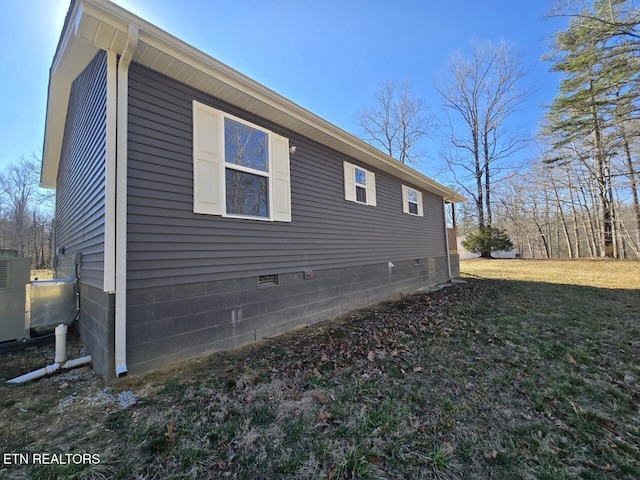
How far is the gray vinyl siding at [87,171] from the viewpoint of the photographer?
3359 mm

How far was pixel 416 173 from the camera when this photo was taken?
8.78 m

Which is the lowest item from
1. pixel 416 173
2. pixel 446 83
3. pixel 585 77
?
pixel 416 173

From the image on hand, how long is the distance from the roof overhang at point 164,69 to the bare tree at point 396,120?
16.3 metres

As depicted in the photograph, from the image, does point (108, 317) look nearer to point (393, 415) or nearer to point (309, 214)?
point (393, 415)

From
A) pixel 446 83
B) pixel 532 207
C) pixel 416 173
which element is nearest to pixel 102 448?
pixel 416 173

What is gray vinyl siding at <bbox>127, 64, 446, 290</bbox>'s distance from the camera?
3.22 meters

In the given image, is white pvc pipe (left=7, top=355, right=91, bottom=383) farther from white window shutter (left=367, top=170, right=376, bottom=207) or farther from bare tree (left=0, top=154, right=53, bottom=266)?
bare tree (left=0, top=154, right=53, bottom=266)

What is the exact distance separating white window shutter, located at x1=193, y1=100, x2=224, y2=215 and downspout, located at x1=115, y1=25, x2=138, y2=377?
2.59 ft

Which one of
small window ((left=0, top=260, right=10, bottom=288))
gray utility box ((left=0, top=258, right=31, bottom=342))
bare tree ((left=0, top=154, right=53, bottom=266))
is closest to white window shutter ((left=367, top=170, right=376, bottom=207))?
gray utility box ((left=0, top=258, right=31, bottom=342))

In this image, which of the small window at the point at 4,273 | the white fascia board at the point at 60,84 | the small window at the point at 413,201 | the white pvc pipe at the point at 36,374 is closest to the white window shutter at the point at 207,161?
the white fascia board at the point at 60,84

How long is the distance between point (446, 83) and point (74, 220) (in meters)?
24.4

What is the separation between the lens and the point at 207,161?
12.6 feet

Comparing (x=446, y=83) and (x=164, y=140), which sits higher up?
(x=446, y=83)

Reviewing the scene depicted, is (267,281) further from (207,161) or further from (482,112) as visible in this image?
(482,112)
